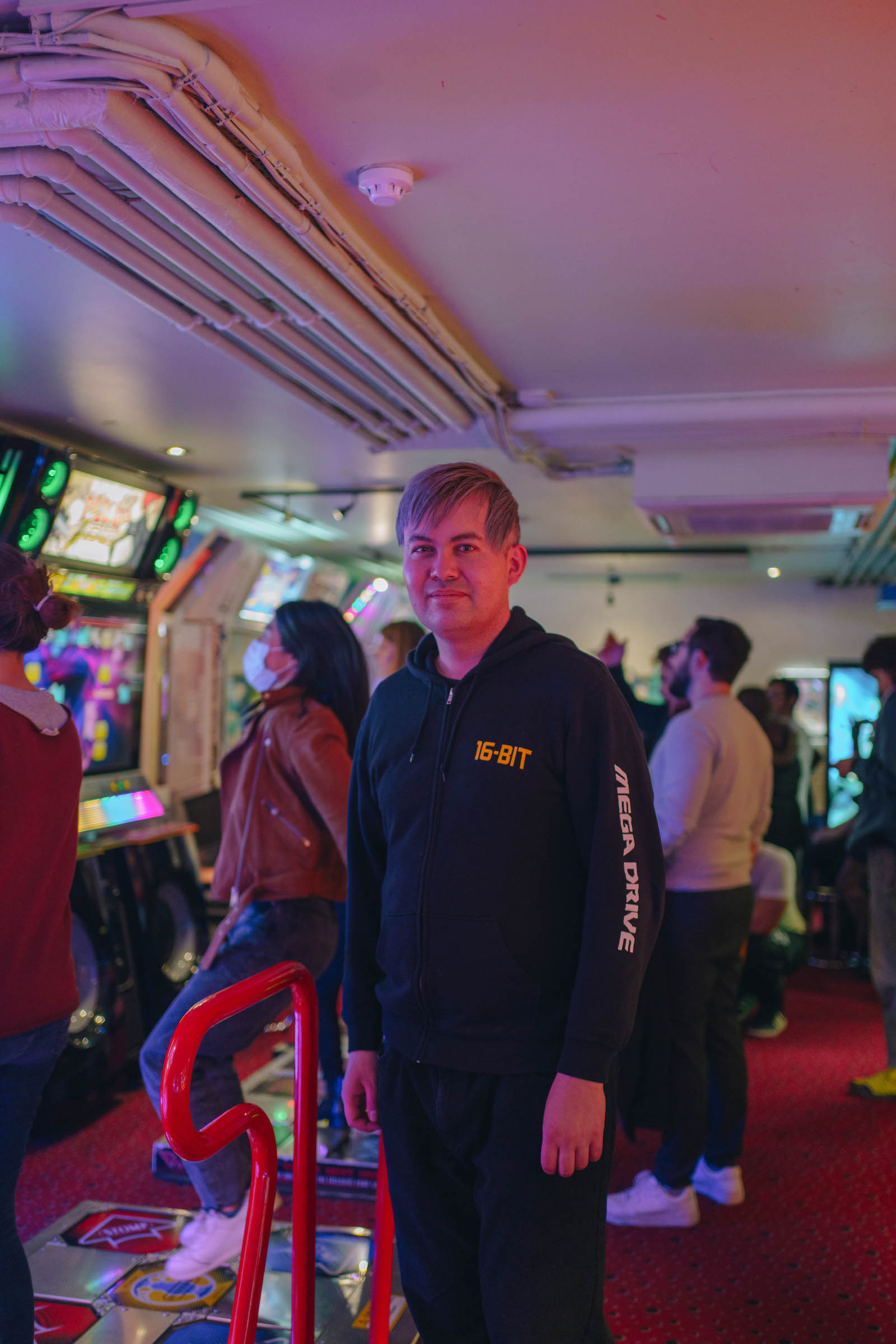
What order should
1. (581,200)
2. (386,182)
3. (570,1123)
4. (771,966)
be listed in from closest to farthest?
(570,1123), (386,182), (581,200), (771,966)

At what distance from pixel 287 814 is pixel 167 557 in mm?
2820

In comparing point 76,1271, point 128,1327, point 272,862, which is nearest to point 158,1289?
point 128,1327

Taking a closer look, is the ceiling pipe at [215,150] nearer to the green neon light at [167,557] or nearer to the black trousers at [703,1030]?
the black trousers at [703,1030]

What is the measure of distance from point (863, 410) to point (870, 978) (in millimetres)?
4035

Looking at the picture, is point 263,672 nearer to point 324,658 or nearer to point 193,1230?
point 324,658

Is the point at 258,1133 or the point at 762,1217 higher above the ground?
the point at 258,1133

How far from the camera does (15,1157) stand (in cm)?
206

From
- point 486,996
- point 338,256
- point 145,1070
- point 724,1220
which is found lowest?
point 724,1220

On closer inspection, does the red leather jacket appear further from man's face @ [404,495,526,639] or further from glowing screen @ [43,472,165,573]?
glowing screen @ [43,472,165,573]

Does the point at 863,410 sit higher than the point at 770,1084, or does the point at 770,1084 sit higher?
the point at 863,410

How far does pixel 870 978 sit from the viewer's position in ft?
21.6

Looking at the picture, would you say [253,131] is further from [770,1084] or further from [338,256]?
[770,1084]

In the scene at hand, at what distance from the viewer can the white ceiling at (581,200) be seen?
1.91 m

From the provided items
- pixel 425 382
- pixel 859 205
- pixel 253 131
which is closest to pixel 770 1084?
pixel 425 382
